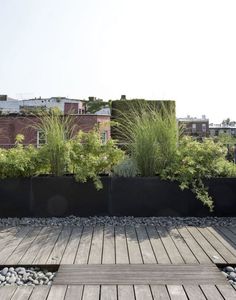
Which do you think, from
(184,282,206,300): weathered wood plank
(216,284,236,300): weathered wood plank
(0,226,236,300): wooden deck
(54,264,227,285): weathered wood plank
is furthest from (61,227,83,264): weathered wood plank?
(216,284,236,300): weathered wood plank

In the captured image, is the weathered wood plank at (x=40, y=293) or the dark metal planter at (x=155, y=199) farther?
the dark metal planter at (x=155, y=199)

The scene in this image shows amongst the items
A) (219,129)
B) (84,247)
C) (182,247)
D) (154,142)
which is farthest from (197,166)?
(219,129)

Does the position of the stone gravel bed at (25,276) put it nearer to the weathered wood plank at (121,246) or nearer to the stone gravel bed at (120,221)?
the weathered wood plank at (121,246)

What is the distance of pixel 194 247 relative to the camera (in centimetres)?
243

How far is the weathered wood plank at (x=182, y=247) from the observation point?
2.20 metres

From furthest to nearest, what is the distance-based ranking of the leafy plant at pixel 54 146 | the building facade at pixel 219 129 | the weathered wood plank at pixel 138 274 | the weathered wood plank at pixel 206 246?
1. the building facade at pixel 219 129
2. the leafy plant at pixel 54 146
3. the weathered wood plank at pixel 206 246
4. the weathered wood plank at pixel 138 274

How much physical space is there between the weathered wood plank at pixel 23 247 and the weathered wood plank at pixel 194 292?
1169 mm

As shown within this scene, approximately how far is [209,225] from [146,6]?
3.29m

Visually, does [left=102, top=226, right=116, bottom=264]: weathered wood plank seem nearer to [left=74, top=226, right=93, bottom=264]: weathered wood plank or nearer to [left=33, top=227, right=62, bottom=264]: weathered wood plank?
[left=74, top=226, right=93, bottom=264]: weathered wood plank

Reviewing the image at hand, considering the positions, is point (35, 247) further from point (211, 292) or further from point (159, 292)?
point (211, 292)

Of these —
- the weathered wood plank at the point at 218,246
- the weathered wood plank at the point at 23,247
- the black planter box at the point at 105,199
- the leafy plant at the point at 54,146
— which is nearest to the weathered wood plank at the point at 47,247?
the weathered wood plank at the point at 23,247

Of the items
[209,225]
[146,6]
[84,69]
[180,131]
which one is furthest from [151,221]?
[84,69]

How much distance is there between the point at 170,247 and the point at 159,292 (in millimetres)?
702

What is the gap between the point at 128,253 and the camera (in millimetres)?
2318
